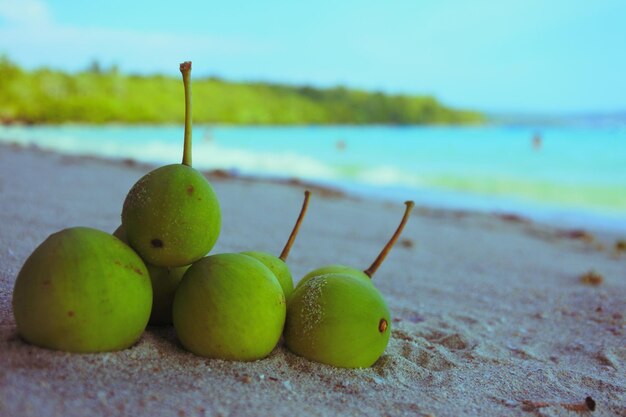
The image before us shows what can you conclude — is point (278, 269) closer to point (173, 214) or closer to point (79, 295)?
point (173, 214)

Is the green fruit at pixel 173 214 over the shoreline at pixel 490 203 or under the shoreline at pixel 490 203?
over

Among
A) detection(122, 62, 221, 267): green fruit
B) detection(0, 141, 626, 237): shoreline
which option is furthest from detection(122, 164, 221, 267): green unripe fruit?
detection(0, 141, 626, 237): shoreline

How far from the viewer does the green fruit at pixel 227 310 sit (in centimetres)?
204


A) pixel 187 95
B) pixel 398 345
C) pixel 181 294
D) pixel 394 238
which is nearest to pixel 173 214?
pixel 181 294

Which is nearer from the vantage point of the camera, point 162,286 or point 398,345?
point 162,286

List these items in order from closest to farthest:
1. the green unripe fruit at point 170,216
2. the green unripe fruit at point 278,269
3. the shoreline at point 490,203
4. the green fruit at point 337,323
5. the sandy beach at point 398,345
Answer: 1. the sandy beach at point 398,345
2. the green unripe fruit at point 170,216
3. the green fruit at point 337,323
4. the green unripe fruit at point 278,269
5. the shoreline at point 490,203

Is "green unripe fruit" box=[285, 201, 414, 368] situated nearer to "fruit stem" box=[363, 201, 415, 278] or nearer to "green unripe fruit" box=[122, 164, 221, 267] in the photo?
"fruit stem" box=[363, 201, 415, 278]

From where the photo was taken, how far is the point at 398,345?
8.93ft

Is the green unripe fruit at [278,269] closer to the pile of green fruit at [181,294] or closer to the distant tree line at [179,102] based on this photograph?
the pile of green fruit at [181,294]

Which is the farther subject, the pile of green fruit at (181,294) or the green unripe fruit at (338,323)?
the green unripe fruit at (338,323)

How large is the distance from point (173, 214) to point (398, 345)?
1302 mm

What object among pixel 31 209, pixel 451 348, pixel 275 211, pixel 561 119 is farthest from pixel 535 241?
pixel 561 119

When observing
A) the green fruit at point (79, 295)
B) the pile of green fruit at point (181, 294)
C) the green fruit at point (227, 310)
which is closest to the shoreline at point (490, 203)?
the pile of green fruit at point (181, 294)

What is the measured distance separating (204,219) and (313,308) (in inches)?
21.1
